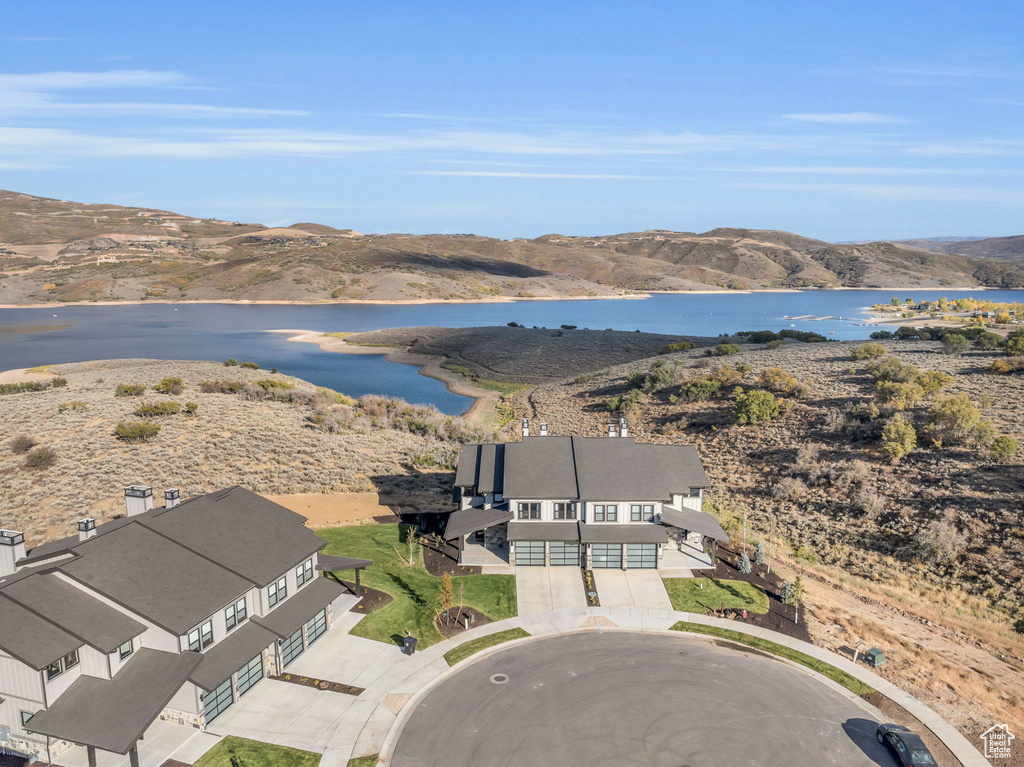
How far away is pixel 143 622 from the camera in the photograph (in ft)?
61.9

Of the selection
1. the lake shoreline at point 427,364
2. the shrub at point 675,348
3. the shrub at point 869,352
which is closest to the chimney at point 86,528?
the lake shoreline at point 427,364

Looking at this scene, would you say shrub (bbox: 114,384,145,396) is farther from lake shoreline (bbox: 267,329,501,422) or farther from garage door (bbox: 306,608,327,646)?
garage door (bbox: 306,608,327,646)

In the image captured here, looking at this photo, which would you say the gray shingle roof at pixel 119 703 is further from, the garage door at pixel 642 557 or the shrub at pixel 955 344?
the shrub at pixel 955 344

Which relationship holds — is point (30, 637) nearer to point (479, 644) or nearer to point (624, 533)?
point (479, 644)

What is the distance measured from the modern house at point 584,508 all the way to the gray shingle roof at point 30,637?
1484 cm

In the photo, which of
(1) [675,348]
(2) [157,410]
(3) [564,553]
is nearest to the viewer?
(3) [564,553]

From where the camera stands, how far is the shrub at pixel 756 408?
162ft

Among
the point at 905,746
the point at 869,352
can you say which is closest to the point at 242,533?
the point at 905,746

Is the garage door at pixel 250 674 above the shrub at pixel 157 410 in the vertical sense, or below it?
below

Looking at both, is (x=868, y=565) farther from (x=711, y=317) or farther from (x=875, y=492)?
(x=711, y=317)

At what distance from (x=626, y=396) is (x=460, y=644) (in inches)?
1713

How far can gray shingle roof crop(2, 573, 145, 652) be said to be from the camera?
1764cm

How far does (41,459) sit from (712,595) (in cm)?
3982

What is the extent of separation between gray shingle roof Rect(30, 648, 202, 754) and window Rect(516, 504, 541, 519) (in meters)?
15.2
